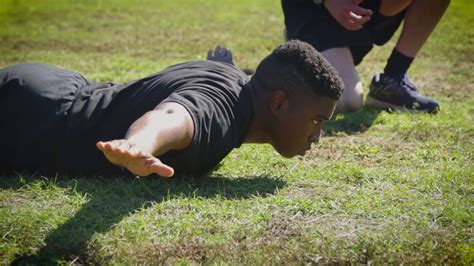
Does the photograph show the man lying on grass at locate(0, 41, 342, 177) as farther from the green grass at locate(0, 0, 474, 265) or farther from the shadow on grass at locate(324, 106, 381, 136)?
the shadow on grass at locate(324, 106, 381, 136)

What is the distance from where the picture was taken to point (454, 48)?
7957 millimetres

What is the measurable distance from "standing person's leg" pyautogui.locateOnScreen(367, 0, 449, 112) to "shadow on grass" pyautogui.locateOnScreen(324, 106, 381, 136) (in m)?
0.15

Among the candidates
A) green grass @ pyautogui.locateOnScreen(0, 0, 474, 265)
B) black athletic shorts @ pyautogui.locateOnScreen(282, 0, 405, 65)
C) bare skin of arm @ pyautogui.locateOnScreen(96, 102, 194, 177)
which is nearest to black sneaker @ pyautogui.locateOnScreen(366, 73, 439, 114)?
green grass @ pyautogui.locateOnScreen(0, 0, 474, 265)

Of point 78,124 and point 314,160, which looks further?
point 314,160

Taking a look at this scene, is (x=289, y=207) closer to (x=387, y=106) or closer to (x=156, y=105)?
(x=156, y=105)

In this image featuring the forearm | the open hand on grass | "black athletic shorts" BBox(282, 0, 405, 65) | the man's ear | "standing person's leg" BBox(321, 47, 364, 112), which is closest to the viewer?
the open hand on grass

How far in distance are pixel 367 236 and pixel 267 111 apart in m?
0.97

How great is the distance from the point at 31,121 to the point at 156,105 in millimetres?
665

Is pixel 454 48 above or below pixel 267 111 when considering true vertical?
below

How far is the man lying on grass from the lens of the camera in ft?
11.3

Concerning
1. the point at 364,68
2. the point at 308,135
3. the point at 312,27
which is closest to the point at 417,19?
the point at 312,27

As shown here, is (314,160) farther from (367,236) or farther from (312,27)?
(312,27)

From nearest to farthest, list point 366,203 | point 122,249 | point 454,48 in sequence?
point 122,249, point 366,203, point 454,48

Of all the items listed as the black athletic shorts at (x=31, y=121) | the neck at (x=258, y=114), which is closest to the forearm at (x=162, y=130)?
the neck at (x=258, y=114)
